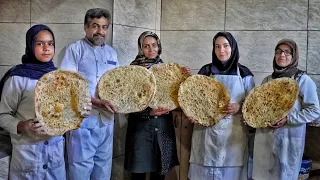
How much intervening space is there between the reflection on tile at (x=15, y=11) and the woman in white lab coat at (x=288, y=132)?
6.80 ft

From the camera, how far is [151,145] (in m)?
2.84

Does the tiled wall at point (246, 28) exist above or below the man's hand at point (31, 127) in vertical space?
above

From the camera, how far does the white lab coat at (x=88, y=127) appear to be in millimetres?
2682

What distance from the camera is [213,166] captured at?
2688 millimetres

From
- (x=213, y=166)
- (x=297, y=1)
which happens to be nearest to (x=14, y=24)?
(x=213, y=166)

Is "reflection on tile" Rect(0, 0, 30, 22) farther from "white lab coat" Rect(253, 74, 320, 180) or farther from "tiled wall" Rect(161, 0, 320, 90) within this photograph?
"white lab coat" Rect(253, 74, 320, 180)

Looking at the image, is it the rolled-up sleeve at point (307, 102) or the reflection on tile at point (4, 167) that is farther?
the rolled-up sleeve at point (307, 102)

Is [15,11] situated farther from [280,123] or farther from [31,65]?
[280,123]

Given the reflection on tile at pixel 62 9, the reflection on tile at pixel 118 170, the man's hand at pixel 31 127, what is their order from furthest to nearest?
the reflection on tile at pixel 118 170 → the reflection on tile at pixel 62 9 → the man's hand at pixel 31 127

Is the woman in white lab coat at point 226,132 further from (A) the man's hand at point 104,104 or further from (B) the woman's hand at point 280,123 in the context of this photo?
(A) the man's hand at point 104,104

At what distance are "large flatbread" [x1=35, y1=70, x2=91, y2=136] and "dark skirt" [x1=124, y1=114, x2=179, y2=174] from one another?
635 millimetres

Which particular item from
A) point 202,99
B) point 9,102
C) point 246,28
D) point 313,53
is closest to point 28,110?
point 9,102

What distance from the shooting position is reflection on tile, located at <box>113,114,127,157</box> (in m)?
3.35

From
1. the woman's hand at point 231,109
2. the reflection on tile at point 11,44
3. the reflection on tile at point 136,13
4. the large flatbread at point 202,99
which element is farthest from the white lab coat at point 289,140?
the reflection on tile at point 11,44
